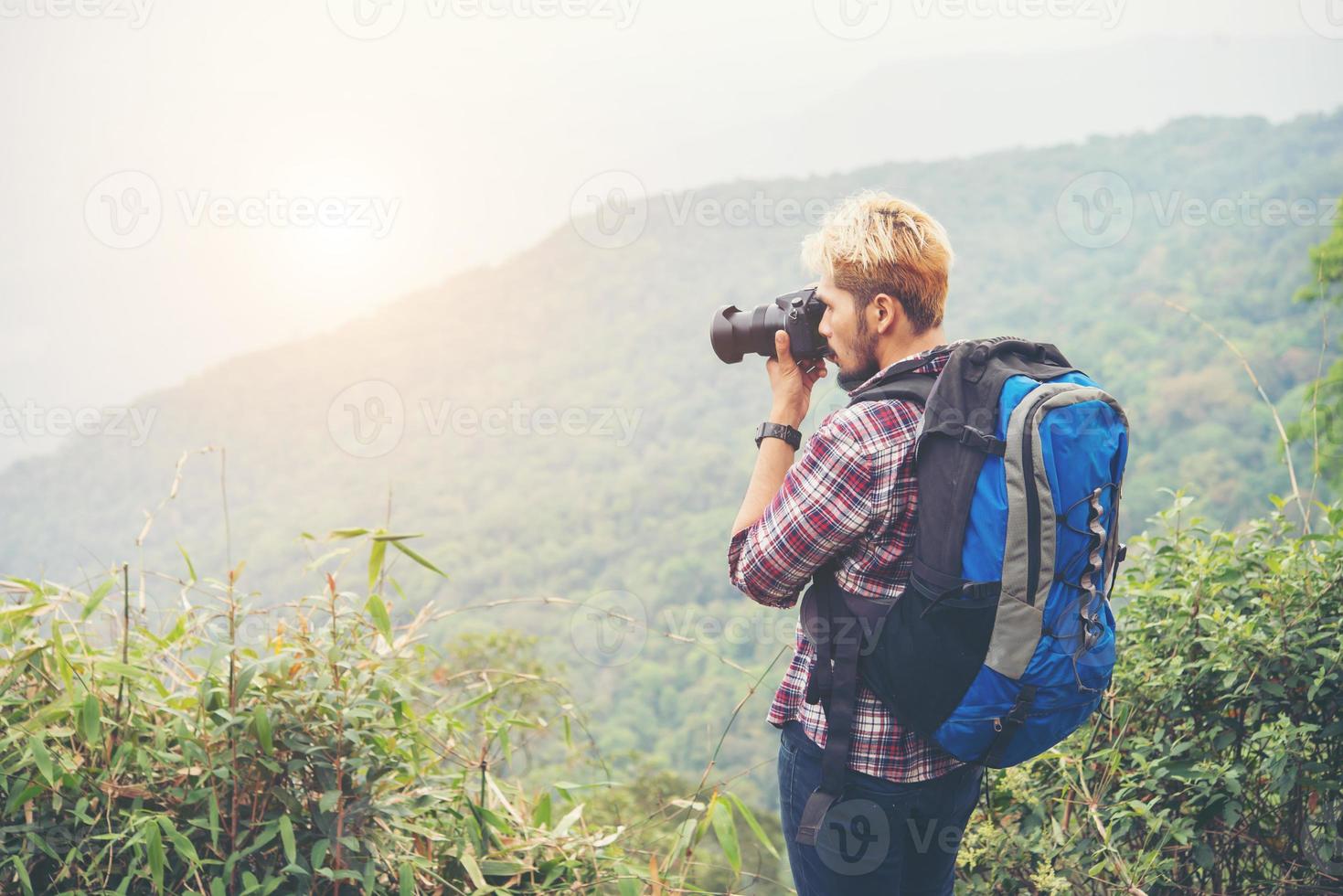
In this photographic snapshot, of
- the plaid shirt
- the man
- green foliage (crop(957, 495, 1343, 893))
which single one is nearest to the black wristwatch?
the man

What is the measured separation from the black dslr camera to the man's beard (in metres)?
0.06

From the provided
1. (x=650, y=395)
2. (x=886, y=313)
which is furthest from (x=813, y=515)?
(x=650, y=395)

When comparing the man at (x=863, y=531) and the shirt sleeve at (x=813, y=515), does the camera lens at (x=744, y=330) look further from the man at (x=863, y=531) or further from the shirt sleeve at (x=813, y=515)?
the shirt sleeve at (x=813, y=515)

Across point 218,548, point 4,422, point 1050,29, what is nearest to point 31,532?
point 218,548

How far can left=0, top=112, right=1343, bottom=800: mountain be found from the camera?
2225 centimetres

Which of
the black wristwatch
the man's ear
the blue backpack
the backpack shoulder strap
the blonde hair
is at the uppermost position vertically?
the blonde hair

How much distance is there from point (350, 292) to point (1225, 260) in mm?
41524

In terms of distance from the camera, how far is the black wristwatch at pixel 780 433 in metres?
1.34

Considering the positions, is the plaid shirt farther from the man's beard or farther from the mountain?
the mountain

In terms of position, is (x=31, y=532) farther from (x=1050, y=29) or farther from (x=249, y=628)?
(x=1050, y=29)

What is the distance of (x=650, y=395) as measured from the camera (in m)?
38.4

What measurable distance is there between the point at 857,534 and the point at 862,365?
249mm

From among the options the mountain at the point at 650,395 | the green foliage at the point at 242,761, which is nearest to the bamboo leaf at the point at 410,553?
the green foliage at the point at 242,761

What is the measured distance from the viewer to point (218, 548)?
35.2m
